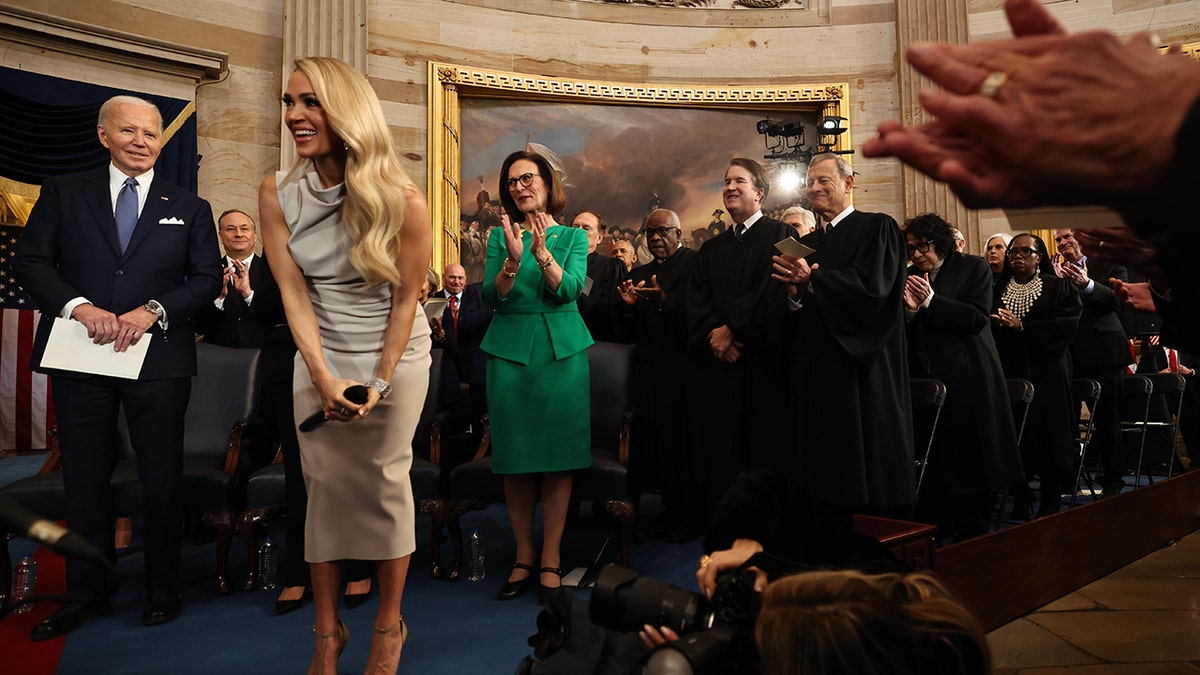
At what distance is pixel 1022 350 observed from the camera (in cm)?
573

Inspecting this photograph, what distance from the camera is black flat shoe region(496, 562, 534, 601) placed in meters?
3.60

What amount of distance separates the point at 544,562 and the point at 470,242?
6.39 m

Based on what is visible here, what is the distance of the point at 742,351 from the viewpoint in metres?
4.44

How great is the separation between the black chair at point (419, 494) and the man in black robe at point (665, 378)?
46.3 inches

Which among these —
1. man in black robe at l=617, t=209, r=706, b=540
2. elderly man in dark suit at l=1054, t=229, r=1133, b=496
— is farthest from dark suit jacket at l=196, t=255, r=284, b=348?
elderly man in dark suit at l=1054, t=229, r=1133, b=496

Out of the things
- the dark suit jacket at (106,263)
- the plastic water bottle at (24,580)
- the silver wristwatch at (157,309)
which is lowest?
the plastic water bottle at (24,580)

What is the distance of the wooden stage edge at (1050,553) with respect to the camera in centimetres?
256

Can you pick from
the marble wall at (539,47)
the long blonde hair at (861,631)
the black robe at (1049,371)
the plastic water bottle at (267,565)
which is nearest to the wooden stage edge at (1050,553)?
the black robe at (1049,371)

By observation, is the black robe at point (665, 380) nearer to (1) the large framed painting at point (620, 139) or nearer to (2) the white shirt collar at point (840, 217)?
(2) the white shirt collar at point (840, 217)

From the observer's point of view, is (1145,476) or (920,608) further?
(1145,476)

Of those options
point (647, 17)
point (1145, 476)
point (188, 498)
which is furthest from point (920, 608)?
point (647, 17)

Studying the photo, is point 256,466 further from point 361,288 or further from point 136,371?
point 361,288

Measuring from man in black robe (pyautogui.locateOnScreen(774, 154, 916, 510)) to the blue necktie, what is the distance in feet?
9.16

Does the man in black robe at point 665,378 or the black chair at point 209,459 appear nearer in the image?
the black chair at point 209,459
